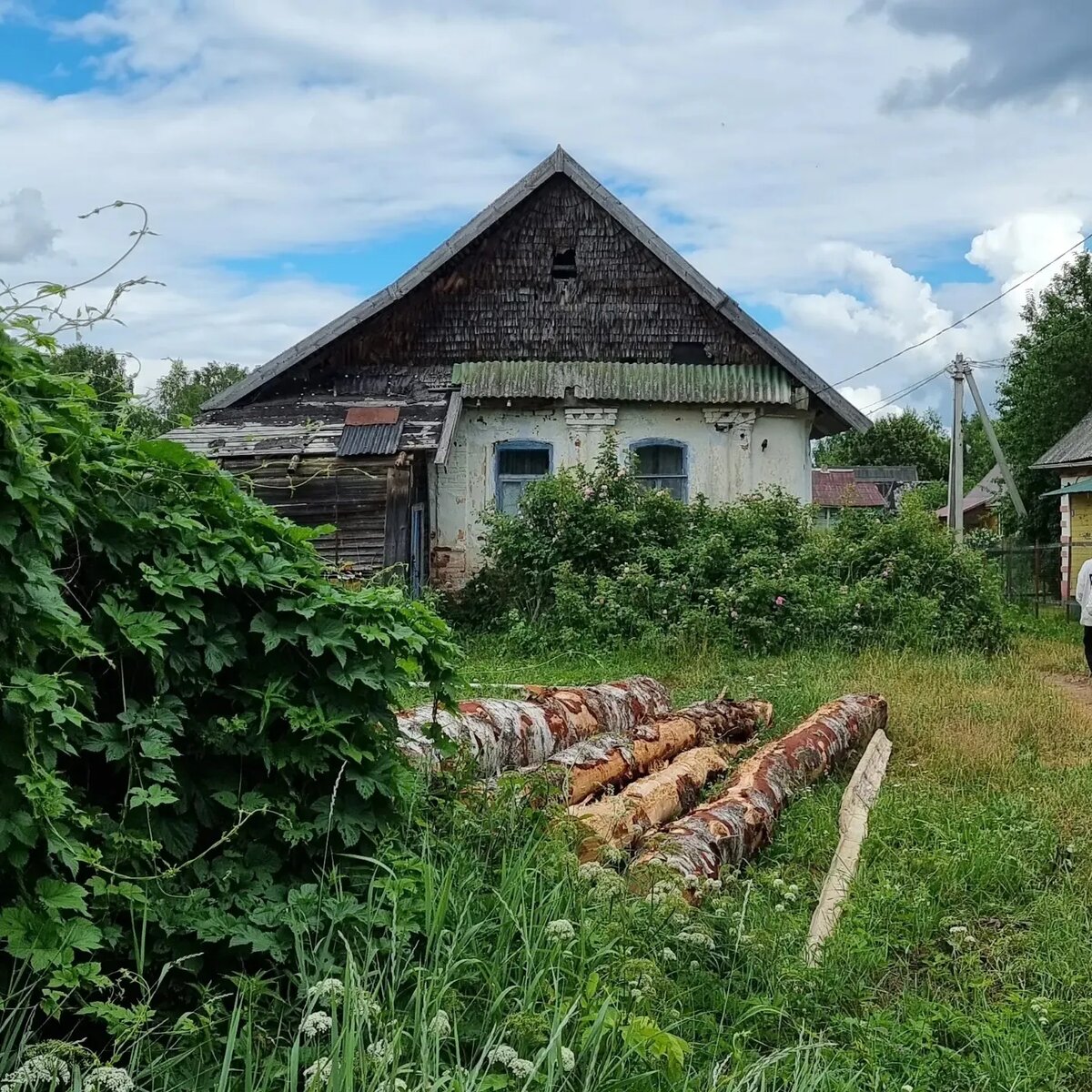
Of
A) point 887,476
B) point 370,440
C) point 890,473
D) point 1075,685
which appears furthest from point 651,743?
point 890,473

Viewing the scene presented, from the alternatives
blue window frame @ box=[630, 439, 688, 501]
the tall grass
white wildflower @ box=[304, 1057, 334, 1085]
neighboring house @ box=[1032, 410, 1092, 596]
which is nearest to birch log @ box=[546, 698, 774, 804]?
the tall grass

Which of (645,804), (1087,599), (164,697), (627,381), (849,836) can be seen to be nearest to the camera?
(164,697)

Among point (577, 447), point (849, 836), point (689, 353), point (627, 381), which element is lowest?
point (849, 836)

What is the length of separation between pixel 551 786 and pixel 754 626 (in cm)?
763

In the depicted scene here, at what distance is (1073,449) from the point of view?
2186cm

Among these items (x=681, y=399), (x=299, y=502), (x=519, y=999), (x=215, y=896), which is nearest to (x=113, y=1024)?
(x=215, y=896)

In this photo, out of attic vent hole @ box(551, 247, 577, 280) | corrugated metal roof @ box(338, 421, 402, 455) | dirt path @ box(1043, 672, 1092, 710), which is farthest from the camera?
attic vent hole @ box(551, 247, 577, 280)

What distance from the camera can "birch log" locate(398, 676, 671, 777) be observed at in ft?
17.9

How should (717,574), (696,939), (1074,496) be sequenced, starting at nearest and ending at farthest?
(696,939) < (717,574) < (1074,496)

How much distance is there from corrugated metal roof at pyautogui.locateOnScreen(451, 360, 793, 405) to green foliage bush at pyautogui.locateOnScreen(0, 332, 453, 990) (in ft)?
40.0

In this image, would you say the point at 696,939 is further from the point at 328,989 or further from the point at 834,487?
the point at 834,487

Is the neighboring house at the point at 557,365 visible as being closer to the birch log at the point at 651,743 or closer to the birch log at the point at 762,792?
the birch log at the point at 651,743

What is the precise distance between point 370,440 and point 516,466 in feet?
8.69

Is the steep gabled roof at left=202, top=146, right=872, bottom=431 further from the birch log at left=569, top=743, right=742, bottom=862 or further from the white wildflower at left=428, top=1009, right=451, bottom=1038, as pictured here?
the white wildflower at left=428, top=1009, right=451, bottom=1038
